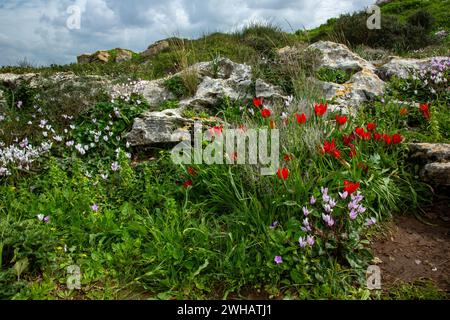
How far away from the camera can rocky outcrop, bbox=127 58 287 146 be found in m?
6.32

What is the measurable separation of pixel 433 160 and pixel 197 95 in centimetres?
422

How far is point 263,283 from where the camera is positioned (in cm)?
356

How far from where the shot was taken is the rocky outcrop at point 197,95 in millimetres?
6316

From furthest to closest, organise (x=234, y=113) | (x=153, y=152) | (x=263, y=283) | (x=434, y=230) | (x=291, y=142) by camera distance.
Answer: (x=234, y=113), (x=153, y=152), (x=291, y=142), (x=434, y=230), (x=263, y=283)

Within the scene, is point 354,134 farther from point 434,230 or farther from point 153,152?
point 153,152

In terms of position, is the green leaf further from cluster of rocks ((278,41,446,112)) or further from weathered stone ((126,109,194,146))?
cluster of rocks ((278,41,446,112))

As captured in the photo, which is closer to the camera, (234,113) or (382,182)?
(382,182)

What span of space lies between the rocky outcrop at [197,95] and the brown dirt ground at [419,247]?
327 centimetres

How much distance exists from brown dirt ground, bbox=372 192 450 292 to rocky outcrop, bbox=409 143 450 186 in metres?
0.31

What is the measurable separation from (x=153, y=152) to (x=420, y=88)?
501 centimetres

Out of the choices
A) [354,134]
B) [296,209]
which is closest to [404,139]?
[354,134]

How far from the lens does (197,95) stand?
7531 millimetres

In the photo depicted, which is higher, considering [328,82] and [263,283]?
[328,82]

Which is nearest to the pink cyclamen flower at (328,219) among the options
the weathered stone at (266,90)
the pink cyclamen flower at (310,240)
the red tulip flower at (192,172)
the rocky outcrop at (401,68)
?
the pink cyclamen flower at (310,240)
